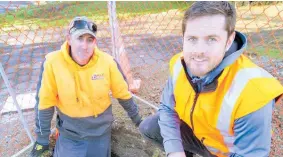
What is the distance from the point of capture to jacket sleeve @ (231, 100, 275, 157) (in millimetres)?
1353

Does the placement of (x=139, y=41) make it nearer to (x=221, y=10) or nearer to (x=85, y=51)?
(x=85, y=51)

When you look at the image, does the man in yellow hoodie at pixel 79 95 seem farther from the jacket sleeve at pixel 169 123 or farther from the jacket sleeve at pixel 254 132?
the jacket sleeve at pixel 254 132

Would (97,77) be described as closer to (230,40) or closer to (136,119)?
(136,119)

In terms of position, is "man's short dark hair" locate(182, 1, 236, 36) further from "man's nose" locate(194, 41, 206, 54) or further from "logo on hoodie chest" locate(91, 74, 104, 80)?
"logo on hoodie chest" locate(91, 74, 104, 80)

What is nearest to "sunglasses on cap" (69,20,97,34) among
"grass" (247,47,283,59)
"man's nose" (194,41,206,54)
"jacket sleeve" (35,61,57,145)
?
"jacket sleeve" (35,61,57,145)

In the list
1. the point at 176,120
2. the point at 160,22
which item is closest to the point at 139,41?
the point at 160,22

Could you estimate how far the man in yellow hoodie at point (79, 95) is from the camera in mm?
2201

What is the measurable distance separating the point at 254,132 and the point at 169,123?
24.3 inches

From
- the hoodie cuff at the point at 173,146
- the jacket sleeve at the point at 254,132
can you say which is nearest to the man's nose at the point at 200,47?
the jacket sleeve at the point at 254,132

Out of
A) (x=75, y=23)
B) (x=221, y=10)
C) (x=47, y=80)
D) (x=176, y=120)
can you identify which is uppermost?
(x=221, y=10)

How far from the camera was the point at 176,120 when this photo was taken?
6.29ft

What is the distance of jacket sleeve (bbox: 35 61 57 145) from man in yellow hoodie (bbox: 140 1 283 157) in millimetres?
1086

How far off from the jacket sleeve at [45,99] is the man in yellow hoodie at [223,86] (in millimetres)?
1086

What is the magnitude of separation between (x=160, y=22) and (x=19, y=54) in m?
4.14
